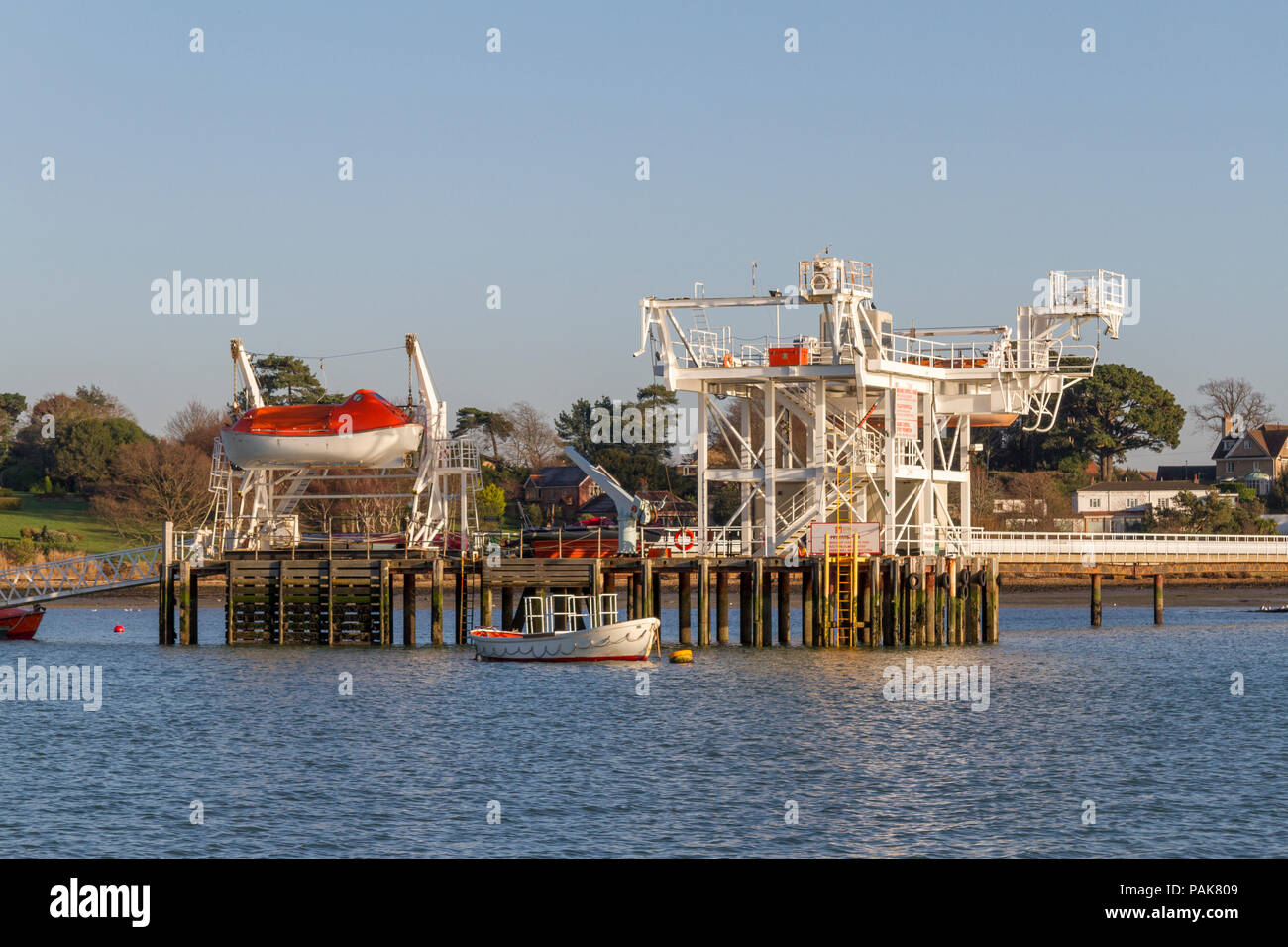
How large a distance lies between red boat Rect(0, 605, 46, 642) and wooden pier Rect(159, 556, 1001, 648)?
13471 mm

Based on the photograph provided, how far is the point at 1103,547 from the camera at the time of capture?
68.4m

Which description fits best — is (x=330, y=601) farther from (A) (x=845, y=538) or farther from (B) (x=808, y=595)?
(A) (x=845, y=538)

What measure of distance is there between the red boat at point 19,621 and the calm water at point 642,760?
1623 centimetres

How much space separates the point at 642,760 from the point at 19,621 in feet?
154

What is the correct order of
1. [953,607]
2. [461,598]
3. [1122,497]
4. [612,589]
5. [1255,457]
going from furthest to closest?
1. [1255,457]
2. [1122,497]
3. [612,589]
4. [953,607]
5. [461,598]

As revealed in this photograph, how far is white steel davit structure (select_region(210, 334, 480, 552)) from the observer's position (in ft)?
201

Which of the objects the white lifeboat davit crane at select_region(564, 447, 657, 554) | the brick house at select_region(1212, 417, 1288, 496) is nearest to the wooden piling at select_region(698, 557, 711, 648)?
the white lifeboat davit crane at select_region(564, 447, 657, 554)

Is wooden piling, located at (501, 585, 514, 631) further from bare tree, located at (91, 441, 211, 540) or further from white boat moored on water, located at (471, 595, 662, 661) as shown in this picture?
bare tree, located at (91, 441, 211, 540)

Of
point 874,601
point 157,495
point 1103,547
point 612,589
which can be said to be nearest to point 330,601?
point 612,589

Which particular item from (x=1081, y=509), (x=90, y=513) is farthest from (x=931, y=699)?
(x=90, y=513)

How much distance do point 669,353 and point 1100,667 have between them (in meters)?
19.9

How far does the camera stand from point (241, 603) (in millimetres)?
60531
